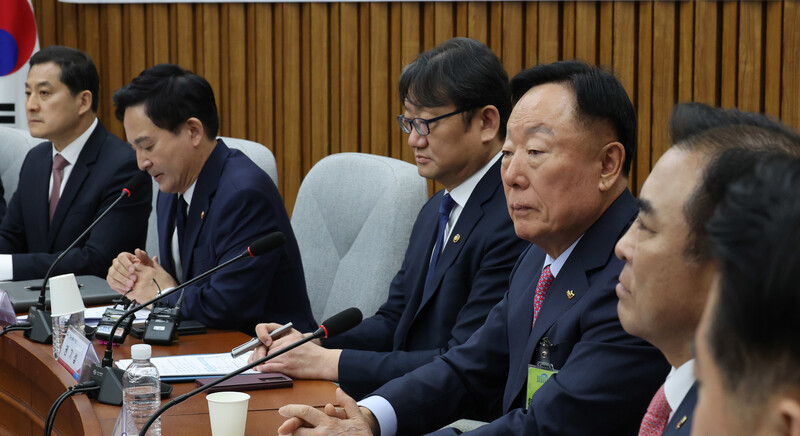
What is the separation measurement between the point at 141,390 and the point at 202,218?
1238mm

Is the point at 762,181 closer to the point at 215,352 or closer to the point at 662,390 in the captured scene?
the point at 662,390

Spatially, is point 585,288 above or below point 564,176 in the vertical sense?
below

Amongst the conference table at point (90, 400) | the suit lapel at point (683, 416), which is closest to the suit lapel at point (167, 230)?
the conference table at point (90, 400)

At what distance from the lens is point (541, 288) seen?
1920 mm

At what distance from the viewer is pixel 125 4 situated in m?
5.56

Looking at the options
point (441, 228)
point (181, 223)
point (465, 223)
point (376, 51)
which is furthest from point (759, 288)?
point (376, 51)

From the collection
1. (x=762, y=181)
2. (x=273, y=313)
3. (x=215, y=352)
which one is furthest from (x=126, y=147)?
(x=762, y=181)

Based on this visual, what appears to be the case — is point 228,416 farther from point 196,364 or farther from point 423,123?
point 423,123

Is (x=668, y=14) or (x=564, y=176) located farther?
(x=668, y=14)

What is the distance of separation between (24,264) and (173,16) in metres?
2.31

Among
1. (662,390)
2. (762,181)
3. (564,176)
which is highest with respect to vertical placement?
(762,181)

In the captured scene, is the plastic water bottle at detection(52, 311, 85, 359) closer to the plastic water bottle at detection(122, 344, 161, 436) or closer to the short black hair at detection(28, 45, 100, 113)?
the plastic water bottle at detection(122, 344, 161, 436)

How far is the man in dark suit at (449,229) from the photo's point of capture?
2.31 meters

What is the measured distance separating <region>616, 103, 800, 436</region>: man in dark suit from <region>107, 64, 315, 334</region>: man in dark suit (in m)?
1.59
